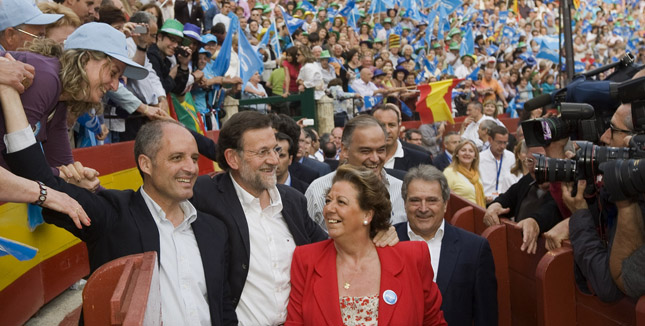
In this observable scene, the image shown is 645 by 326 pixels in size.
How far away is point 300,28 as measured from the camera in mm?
15625

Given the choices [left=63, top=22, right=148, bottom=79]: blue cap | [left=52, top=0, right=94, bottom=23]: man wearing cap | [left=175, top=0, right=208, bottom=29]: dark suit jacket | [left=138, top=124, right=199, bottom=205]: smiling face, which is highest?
[left=175, top=0, right=208, bottom=29]: dark suit jacket

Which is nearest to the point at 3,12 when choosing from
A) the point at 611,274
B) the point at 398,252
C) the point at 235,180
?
the point at 235,180

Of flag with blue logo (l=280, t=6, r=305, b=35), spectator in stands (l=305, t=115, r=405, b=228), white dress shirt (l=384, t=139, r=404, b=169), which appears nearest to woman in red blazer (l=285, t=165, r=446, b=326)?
spectator in stands (l=305, t=115, r=405, b=228)

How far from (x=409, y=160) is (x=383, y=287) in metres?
3.64

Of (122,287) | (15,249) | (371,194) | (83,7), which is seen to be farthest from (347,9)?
(122,287)

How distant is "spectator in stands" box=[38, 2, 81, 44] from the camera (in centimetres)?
484

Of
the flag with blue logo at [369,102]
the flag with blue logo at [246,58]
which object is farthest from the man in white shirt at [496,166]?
the flag with blue logo at [369,102]

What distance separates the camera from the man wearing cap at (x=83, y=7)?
651 cm

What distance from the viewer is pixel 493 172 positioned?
9.30 metres

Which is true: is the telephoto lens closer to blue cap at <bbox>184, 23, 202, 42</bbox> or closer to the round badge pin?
the round badge pin

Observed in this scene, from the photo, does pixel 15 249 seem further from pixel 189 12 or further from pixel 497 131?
pixel 189 12

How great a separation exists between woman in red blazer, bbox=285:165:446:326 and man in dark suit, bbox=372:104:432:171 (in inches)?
122

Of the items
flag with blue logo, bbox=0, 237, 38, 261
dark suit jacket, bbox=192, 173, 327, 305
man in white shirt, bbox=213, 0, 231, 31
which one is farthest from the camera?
man in white shirt, bbox=213, 0, 231, 31

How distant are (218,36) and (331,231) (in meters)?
8.80
